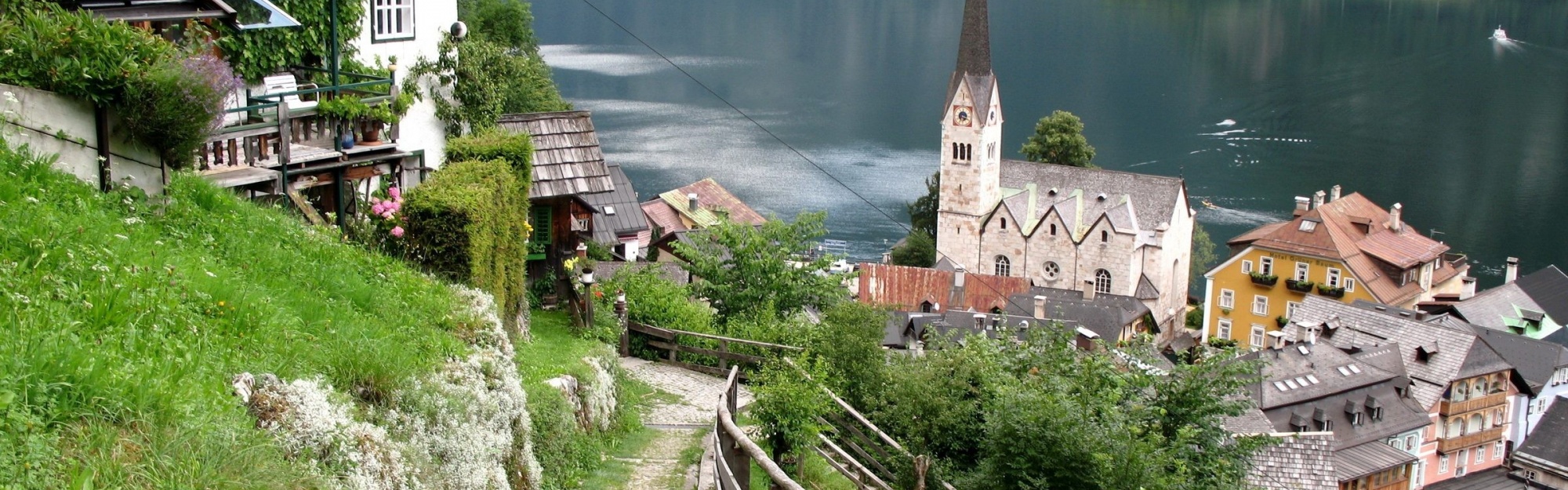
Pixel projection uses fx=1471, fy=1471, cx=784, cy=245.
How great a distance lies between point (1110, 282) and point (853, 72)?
1896 inches

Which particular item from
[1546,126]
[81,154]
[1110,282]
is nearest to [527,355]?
[81,154]

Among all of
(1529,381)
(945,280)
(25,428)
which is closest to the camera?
(25,428)

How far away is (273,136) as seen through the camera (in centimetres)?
1236

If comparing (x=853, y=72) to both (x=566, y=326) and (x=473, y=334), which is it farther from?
(x=473, y=334)

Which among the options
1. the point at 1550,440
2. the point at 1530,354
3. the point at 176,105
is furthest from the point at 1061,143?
the point at 176,105

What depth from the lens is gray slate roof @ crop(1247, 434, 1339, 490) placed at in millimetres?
31578

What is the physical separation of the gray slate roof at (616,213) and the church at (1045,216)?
32.2m

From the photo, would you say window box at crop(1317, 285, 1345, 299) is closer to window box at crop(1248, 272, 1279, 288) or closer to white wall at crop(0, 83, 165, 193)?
window box at crop(1248, 272, 1279, 288)

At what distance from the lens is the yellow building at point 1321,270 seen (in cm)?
5053

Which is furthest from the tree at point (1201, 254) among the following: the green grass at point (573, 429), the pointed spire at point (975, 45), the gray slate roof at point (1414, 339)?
the green grass at point (573, 429)

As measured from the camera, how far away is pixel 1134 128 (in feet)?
272

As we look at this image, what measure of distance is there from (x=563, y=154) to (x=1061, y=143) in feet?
150

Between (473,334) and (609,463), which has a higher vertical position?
(473,334)

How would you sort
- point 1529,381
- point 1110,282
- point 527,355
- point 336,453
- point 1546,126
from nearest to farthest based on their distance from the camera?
1. point 336,453
2. point 527,355
3. point 1529,381
4. point 1110,282
5. point 1546,126
